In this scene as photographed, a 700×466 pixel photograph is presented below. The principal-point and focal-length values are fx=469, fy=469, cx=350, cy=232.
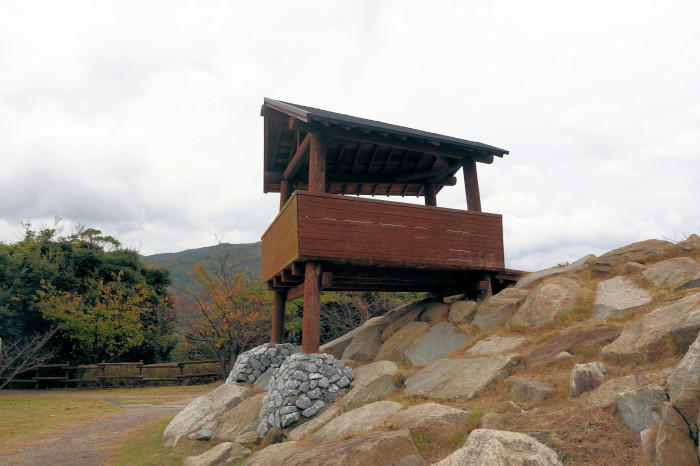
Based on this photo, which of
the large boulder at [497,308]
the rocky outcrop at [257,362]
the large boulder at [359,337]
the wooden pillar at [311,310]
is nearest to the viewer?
the wooden pillar at [311,310]

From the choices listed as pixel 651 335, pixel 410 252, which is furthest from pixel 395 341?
pixel 651 335

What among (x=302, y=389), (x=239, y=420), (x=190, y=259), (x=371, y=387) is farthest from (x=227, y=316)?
(x=190, y=259)

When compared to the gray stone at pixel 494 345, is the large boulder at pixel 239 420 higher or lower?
lower

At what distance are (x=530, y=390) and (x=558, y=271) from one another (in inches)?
255

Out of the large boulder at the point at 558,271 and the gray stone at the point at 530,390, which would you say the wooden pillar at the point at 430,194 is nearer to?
the large boulder at the point at 558,271

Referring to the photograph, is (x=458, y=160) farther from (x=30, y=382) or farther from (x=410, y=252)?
(x=30, y=382)

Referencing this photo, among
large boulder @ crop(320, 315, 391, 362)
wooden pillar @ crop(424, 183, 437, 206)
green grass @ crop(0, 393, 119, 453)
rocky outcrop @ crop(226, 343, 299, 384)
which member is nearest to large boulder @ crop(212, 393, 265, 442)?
rocky outcrop @ crop(226, 343, 299, 384)

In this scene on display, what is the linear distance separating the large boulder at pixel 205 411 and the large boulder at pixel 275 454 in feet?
13.5

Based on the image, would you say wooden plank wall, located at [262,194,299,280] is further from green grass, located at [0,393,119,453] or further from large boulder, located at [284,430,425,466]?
green grass, located at [0,393,119,453]

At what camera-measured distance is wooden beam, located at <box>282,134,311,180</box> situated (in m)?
12.7

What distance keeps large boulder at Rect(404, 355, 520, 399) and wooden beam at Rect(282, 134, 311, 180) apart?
20.9 ft

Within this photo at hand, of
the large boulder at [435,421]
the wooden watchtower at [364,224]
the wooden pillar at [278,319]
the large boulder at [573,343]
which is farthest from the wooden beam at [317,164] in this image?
the large boulder at [435,421]

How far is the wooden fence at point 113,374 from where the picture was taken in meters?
25.1

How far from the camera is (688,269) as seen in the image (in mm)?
9953
